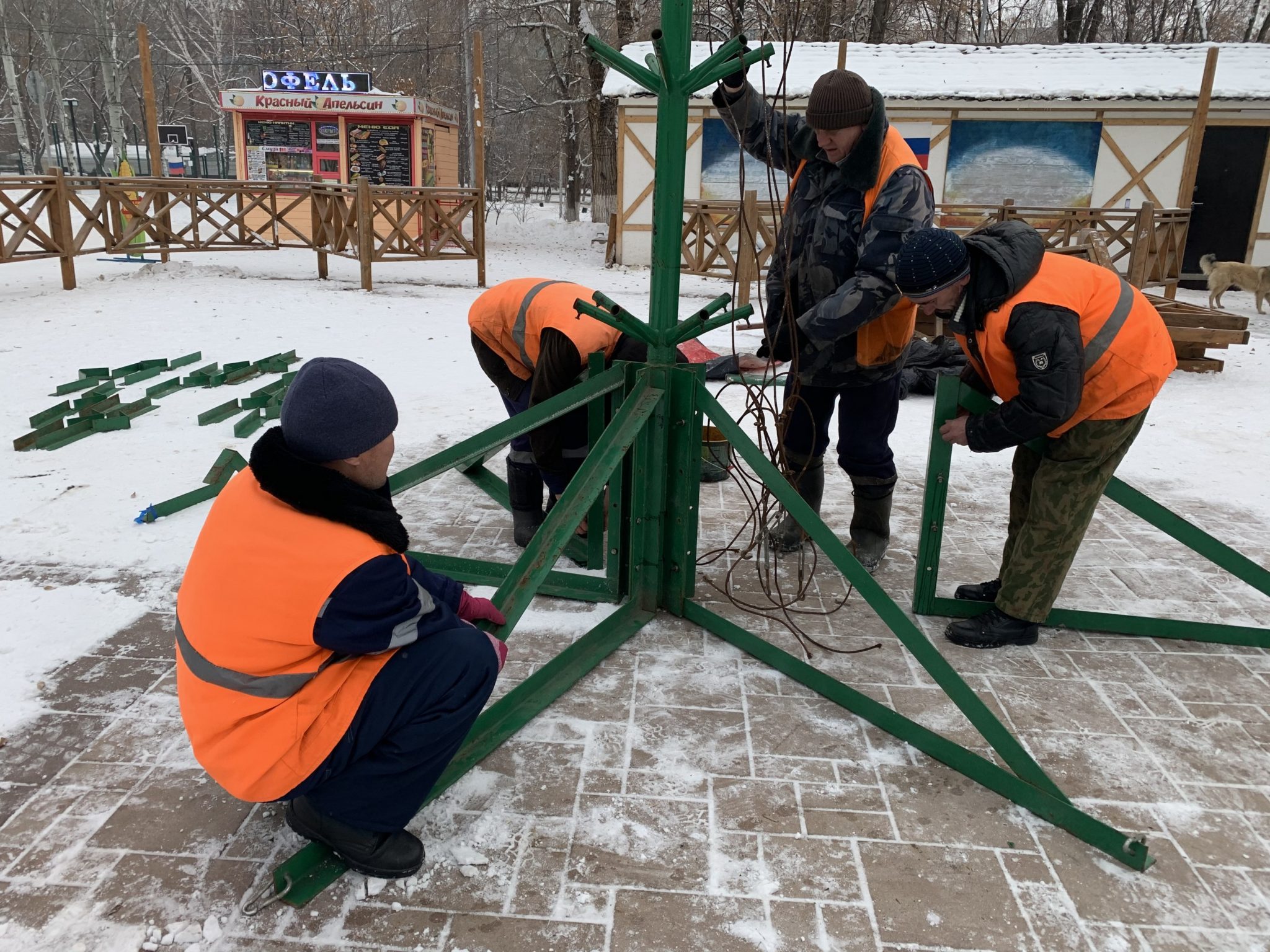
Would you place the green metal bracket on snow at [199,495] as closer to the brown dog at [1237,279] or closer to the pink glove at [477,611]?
the pink glove at [477,611]

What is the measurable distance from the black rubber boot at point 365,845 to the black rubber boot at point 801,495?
89.0 inches

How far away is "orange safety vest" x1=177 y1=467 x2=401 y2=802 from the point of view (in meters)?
1.77

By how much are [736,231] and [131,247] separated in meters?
7.73

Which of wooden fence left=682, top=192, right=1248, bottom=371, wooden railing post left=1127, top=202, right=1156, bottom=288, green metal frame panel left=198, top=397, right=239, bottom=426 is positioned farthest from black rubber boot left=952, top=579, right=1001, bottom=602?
wooden railing post left=1127, top=202, right=1156, bottom=288

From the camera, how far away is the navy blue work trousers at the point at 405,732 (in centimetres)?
197

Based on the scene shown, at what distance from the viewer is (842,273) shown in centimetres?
354

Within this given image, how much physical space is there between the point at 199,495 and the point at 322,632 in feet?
9.87

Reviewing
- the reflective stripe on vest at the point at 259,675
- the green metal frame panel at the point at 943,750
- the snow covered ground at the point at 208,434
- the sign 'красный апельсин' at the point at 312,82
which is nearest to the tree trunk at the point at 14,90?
the sign 'красный апельсин' at the point at 312,82

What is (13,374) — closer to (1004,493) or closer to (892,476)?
(892,476)

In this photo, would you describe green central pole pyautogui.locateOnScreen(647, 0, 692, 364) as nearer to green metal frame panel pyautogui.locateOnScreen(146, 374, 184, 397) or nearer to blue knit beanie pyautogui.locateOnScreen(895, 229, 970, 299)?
blue knit beanie pyautogui.locateOnScreen(895, 229, 970, 299)

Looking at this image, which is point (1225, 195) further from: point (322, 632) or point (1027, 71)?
point (322, 632)

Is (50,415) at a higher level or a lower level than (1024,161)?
lower

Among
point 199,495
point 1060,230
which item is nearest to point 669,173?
point 199,495

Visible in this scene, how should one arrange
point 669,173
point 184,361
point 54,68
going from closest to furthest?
point 669,173 < point 184,361 < point 54,68
